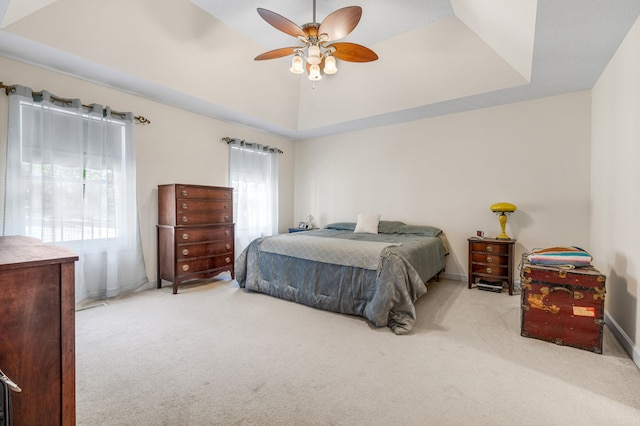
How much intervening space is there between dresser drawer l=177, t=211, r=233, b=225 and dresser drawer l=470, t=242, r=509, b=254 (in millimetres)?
3379

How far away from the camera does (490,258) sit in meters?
3.68

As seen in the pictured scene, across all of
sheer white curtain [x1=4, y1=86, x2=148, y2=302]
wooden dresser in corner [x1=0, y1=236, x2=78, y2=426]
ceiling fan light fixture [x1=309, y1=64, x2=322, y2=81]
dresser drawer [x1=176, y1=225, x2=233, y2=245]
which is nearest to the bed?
dresser drawer [x1=176, y1=225, x2=233, y2=245]

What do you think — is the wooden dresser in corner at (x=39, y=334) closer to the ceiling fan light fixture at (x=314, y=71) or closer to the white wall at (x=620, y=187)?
the ceiling fan light fixture at (x=314, y=71)

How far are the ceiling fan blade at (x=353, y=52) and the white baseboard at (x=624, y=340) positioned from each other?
304 centimetres

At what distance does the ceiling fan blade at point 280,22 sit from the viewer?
2.31 meters

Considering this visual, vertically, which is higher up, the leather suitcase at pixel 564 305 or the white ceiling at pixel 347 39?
the white ceiling at pixel 347 39

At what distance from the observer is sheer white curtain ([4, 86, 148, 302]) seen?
8.91 ft

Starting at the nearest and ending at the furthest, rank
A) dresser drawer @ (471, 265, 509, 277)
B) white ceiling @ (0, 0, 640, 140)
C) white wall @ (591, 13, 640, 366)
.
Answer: white wall @ (591, 13, 640, 366)
white ceiling @ (0, 0, 640, 140)
dresser drawer @ (471, 265, 509, 277)

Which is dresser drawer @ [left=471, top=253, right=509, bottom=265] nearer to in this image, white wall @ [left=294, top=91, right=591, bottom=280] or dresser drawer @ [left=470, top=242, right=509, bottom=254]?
dresser drawer @ [left=470, top=242, right=509, bottom=254]

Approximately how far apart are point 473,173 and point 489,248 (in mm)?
1110

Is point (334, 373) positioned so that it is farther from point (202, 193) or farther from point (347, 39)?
point (347, 39)

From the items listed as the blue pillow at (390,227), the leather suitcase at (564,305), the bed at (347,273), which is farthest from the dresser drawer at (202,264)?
the leather suitcase at (564,305)

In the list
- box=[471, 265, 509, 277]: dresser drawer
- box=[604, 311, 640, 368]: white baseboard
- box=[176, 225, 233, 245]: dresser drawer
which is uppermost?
box=[176, 225, 233, 245]: dresser drawer

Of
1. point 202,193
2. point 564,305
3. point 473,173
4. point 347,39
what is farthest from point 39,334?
point 473,173
